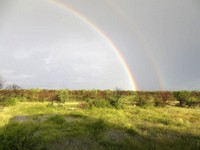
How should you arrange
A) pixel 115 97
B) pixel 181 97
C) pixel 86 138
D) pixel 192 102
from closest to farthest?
pixel 86 138, pixel 115 97, pixel 192 102, pixel 181 97

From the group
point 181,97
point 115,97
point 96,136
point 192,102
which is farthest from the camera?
point 181,97

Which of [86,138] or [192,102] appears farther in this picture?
[192,102]

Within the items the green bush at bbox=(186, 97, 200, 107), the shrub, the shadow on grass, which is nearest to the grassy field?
the shadow on grass

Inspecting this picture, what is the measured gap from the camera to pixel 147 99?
27766 mm

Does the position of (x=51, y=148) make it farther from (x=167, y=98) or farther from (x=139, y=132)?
(x=167, y=98)

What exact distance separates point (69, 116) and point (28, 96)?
1961cm

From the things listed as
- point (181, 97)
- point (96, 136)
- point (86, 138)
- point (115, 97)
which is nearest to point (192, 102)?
point (181, 97)

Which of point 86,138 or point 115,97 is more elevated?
point 115,97

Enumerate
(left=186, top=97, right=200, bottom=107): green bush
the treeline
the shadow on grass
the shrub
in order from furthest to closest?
the shrub → (left=186, top=97, right=200, bottom=107): green bush → the treeline → the shadow on grass

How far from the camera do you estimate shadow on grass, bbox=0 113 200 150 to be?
785 cm

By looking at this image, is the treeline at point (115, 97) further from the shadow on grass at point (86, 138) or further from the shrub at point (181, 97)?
the shadow on grass at point (86, 138)

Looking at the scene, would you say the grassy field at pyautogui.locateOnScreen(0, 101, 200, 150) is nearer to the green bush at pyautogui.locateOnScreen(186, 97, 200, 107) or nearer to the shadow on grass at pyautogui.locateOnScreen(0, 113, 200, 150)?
the shadow on grass at pyautogui.locateOnScreen(0, 113, 200, 150)

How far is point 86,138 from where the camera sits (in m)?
10.3

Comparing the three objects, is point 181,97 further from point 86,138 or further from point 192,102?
point 86,138
